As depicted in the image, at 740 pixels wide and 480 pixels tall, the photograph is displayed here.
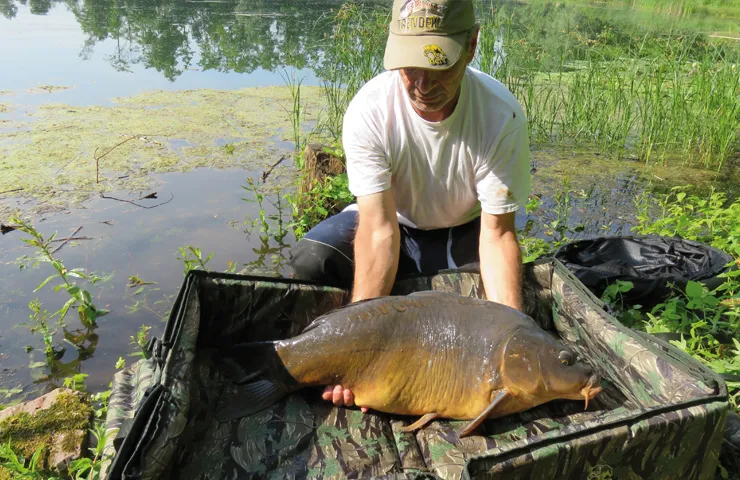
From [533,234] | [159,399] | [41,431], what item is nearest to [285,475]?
[159,399]

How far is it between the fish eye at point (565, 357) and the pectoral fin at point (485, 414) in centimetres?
20

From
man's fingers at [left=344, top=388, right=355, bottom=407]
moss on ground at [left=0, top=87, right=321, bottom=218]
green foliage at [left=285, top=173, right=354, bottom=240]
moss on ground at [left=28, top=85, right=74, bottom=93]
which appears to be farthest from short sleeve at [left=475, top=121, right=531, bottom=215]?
moss on ground at [left=28, top=85, right=74, bottom=93]

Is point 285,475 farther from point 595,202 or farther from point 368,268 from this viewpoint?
point 595,202

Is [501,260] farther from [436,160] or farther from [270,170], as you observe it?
[270,170]

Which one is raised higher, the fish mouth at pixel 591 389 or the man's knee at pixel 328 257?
the man's knee at pixel 328 257

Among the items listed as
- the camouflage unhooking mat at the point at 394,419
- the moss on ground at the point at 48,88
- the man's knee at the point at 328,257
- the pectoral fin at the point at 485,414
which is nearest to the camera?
the camouflage unhooking mat at the point at 394,419

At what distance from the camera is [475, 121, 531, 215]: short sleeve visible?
2191mm

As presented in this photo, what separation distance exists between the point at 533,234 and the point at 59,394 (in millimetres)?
3045

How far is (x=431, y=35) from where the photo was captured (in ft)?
6.24

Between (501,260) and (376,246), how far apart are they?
496mm

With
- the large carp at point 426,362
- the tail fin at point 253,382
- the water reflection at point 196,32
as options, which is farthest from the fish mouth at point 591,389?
the water reflection at point 196,32

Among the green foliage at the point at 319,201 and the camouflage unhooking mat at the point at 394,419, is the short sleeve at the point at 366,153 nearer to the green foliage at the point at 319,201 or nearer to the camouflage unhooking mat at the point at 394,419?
the camouflage unhooking mat at the point at 394,419

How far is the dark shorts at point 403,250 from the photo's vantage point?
244 centimetres

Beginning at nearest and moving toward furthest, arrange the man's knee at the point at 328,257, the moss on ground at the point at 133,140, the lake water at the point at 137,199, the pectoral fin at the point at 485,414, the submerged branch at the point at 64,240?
1. the pectoral fin at the point at 485,414
2. the man's knee at the point at 328,257
3. the lake water at the point at 137,199
4. the submerged branch at the point at 64,240
5. the moss on ground at the point at 133,140
